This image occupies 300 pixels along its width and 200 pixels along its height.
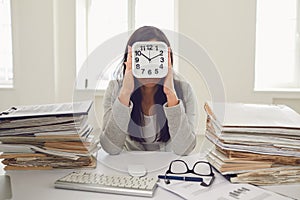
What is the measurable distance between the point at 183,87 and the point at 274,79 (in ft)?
5.77

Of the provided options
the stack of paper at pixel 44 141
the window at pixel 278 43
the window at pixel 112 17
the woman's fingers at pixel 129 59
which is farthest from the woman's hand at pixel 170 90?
the window at pixel 278 43

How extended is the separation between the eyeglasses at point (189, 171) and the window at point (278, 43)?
5.76 ft

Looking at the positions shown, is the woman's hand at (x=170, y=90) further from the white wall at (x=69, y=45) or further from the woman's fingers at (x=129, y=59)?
the white wall at (x=69, y=45)

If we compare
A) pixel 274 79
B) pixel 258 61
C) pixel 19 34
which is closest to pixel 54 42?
pixel 19 34

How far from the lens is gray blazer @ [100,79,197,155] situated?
2.97ft

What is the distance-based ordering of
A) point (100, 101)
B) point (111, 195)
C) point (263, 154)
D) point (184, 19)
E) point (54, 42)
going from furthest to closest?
point (54, 42), point (184, 19), point (100, 101), point (263, 154), point (111, 195)

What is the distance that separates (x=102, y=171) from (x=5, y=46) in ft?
7.75

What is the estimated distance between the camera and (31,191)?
2.25ft

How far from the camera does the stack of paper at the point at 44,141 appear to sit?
32.9 inches

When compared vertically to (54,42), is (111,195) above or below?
below

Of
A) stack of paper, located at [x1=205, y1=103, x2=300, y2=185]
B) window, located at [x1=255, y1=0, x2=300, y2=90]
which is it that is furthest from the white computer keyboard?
window, located at [x1=255, y1=0, x2=300, y2=90]

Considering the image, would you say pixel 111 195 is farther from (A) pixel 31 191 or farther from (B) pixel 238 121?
(B) pixel 238 121

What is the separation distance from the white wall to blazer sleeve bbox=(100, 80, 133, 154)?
4.85ft

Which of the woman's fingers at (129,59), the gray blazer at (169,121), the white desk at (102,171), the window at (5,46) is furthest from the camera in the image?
the window at (5,46)
